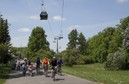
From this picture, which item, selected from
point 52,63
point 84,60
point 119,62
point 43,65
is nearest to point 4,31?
point 119,62

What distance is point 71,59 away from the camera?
84125 millimetres

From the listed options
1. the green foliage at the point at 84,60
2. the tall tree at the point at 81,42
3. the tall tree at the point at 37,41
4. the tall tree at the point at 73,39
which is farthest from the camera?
the tall tree at the point at 73,39

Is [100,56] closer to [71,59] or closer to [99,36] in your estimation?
[99,36]

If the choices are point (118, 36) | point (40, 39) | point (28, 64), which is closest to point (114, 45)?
point (118, 36)

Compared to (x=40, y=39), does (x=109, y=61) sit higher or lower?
lower

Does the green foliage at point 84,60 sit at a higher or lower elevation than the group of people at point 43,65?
higher

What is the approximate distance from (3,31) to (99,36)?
49215 mm

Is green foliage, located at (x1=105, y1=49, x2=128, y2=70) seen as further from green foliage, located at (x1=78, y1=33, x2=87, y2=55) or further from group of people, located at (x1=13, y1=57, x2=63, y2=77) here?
green foliage, located at (x1=78, y1=33, x2=87, y2=55)

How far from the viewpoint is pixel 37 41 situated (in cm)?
12069

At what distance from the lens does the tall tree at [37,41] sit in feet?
393

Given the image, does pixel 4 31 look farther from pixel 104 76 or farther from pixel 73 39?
pixel 73 39

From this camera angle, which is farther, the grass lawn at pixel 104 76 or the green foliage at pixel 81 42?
the green foliage at pixel 81 42

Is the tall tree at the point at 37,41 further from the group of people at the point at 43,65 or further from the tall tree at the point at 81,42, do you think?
the group of people at the point at 43,65

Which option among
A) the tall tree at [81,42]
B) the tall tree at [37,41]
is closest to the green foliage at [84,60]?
the tall tree at [37,41]
